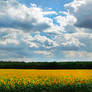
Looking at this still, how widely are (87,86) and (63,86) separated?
1.89 m

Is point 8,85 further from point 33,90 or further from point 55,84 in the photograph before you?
point 55,84

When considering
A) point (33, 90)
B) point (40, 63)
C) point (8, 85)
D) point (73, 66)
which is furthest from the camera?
point (40, 63)

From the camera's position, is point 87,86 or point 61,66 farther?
point 61,66

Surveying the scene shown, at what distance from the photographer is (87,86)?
13.0 metres

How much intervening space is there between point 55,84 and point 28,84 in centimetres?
197

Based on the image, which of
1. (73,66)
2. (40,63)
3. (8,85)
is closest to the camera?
(8,85)

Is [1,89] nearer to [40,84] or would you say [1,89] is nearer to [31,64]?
[40,84]

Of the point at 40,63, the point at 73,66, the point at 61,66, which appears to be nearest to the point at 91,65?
the point at 73,66

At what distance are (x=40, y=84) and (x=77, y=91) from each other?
265 cm

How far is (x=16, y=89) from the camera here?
1160 centimetres

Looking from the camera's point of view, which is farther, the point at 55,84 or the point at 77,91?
the point at 55,84

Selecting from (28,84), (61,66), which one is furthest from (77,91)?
(61,66)

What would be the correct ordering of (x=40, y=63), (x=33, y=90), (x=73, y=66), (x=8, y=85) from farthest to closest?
1. (x=40, y=63)
2. (x=73, y=66)
3. (x=8, y=85)
4. (x=33, y=90)

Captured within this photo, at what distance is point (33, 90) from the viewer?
1150 cm
